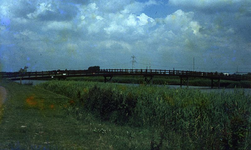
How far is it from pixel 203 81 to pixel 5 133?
83.6 m

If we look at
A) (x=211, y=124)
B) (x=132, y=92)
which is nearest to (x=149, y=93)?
(x=132, y=92)

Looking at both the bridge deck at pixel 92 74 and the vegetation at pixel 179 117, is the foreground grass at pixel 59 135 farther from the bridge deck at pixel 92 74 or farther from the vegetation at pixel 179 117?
the bridge deck at pixel 92 74

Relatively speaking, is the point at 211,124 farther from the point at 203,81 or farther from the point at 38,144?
the point at 203,81

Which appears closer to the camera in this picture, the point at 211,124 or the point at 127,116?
the point at 211,124

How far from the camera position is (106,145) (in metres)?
8.85

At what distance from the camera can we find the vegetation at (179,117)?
316 inches

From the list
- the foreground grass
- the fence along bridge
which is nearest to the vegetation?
the foreground grass

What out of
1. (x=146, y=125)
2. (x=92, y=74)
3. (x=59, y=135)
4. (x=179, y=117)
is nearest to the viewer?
(x=59, y=135)

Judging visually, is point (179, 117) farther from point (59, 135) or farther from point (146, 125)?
point (59, 135)

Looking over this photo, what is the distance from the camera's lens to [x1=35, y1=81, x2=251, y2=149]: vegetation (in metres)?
8.04

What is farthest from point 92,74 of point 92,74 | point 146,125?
point 146,125

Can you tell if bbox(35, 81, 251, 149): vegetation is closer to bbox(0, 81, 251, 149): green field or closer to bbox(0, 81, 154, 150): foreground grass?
bbox(0, 81, 251, 149): green field

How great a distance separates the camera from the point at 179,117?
10922mm

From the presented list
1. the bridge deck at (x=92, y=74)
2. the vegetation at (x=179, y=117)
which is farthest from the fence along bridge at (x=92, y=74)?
the vegetation at (x=179, y=117)
